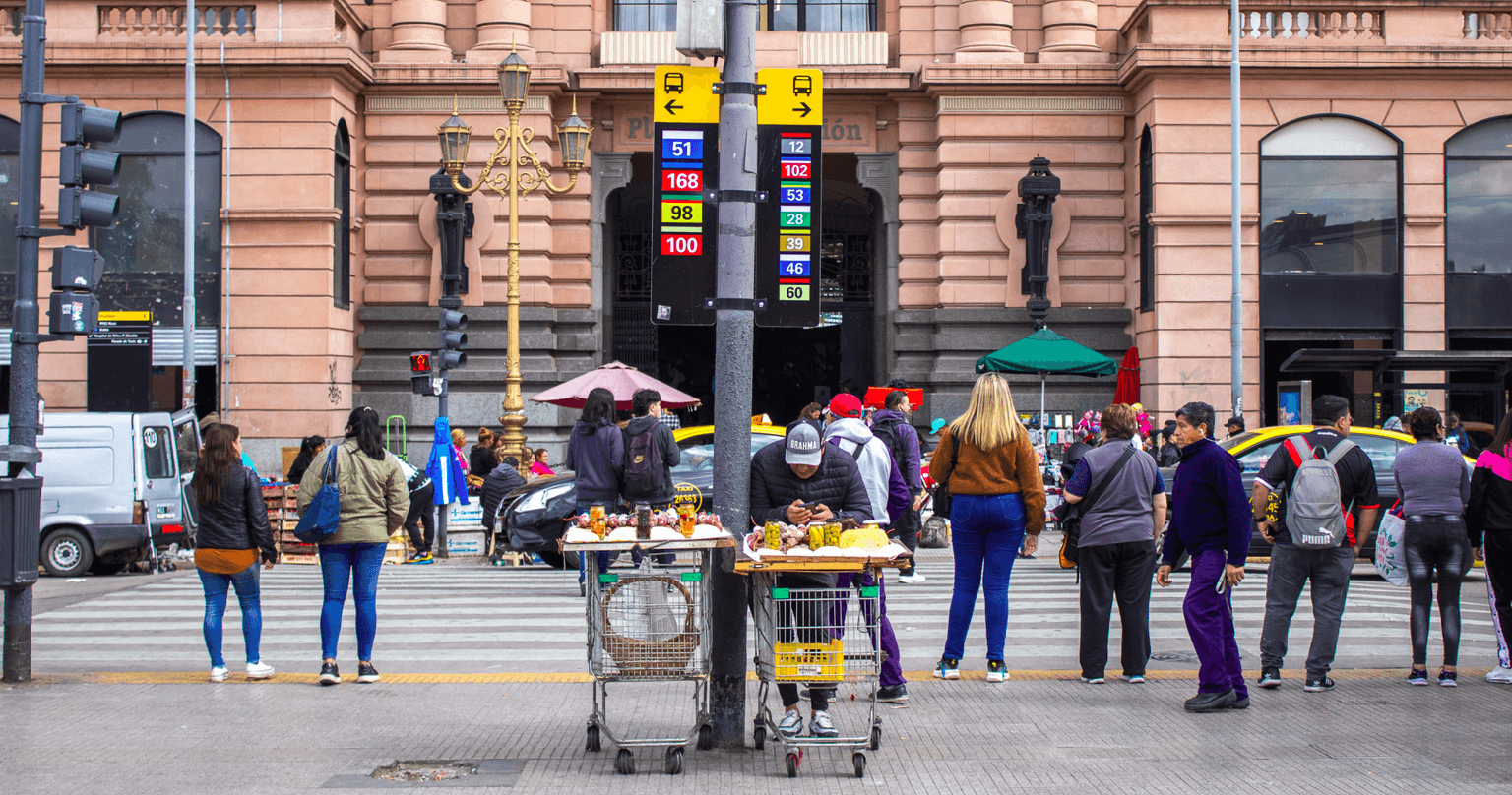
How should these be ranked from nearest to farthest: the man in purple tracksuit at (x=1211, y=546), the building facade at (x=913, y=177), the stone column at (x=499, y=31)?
the man in purple tracksuit at (x=1211, y=546) < the building facade at (x=913, y=177) < the stone column at (x=499, y=31)

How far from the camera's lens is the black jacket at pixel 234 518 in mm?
8695

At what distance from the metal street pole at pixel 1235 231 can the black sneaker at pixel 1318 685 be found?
1252 cm

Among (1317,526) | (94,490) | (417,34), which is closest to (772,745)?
(1317,526)

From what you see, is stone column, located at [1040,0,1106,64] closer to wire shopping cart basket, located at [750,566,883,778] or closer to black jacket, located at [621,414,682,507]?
black jacket, located at [621,414,682,507]

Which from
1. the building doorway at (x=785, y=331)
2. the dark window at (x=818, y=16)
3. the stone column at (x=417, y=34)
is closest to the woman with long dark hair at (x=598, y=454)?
the building doorway at (x=785, y=331)

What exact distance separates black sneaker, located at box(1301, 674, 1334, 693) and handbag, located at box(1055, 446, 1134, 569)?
1.62 m

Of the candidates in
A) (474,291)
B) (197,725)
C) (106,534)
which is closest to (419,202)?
(474,291)

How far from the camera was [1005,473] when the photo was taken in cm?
844

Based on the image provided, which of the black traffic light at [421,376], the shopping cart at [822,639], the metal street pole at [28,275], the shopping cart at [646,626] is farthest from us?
the black traffic light at [421,376]

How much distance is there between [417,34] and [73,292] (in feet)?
49.1

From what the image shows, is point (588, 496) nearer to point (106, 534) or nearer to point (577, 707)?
point (577, 707)

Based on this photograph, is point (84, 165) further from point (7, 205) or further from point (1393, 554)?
point (7, 205)

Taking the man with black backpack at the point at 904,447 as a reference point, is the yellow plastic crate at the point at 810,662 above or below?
below

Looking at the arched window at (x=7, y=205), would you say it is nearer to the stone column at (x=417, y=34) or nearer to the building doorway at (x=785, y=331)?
the stone column at (x=417, y=34)
